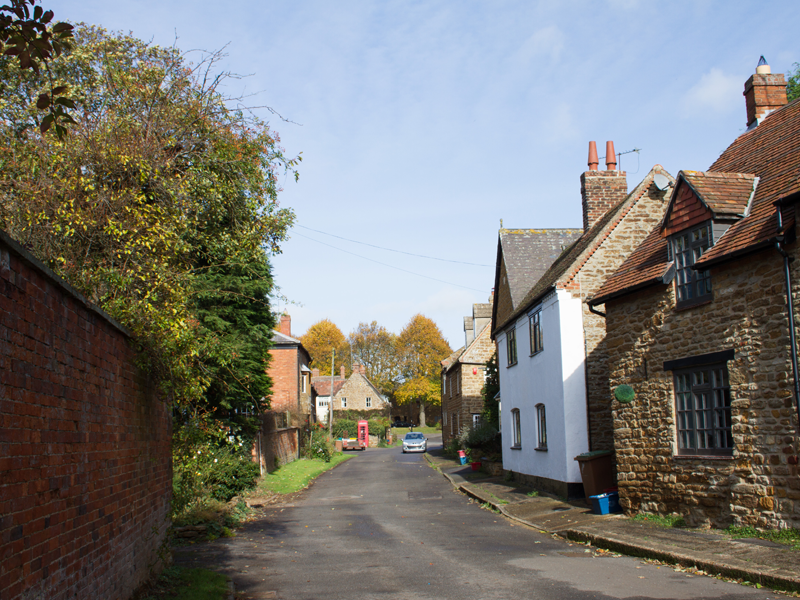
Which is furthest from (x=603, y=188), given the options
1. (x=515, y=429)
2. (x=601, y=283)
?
(x=515, y=429)

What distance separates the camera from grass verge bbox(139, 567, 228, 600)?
7573mm

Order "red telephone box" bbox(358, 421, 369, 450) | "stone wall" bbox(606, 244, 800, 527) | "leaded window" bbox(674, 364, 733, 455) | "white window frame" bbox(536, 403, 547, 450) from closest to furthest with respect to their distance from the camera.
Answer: "stone wall" bbox(606, 244, 800, 527), "leaded window" bbox(674, 364, 733, 455), "white window frame" bbox(536, 403, 547, 450), "red telephone box" bbox(358, 421, 369, 450)

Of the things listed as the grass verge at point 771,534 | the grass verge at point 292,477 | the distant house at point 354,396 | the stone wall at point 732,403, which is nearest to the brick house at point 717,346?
the stone wall at point 732,403

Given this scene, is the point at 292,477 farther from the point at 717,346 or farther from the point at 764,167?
the point at 764,167

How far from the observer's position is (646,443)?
527 inches

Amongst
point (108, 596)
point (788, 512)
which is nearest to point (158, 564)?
point (108, 596)

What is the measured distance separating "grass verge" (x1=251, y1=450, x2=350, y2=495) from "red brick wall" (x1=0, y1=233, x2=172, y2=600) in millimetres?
13905

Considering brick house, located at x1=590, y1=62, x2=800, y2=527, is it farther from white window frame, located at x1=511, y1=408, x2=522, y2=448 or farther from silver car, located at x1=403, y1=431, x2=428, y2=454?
silver car, located at x1=403, y1=431, x2=428, y2=454

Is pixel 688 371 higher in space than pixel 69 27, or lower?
lower

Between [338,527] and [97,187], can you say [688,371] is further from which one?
[97,187]

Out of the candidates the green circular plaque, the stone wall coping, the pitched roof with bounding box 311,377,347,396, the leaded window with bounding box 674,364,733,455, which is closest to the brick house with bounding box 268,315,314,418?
the green circular plaque

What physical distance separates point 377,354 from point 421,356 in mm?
9690

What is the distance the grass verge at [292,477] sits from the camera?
2220 centimetres

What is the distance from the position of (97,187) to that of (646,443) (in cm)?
1105
